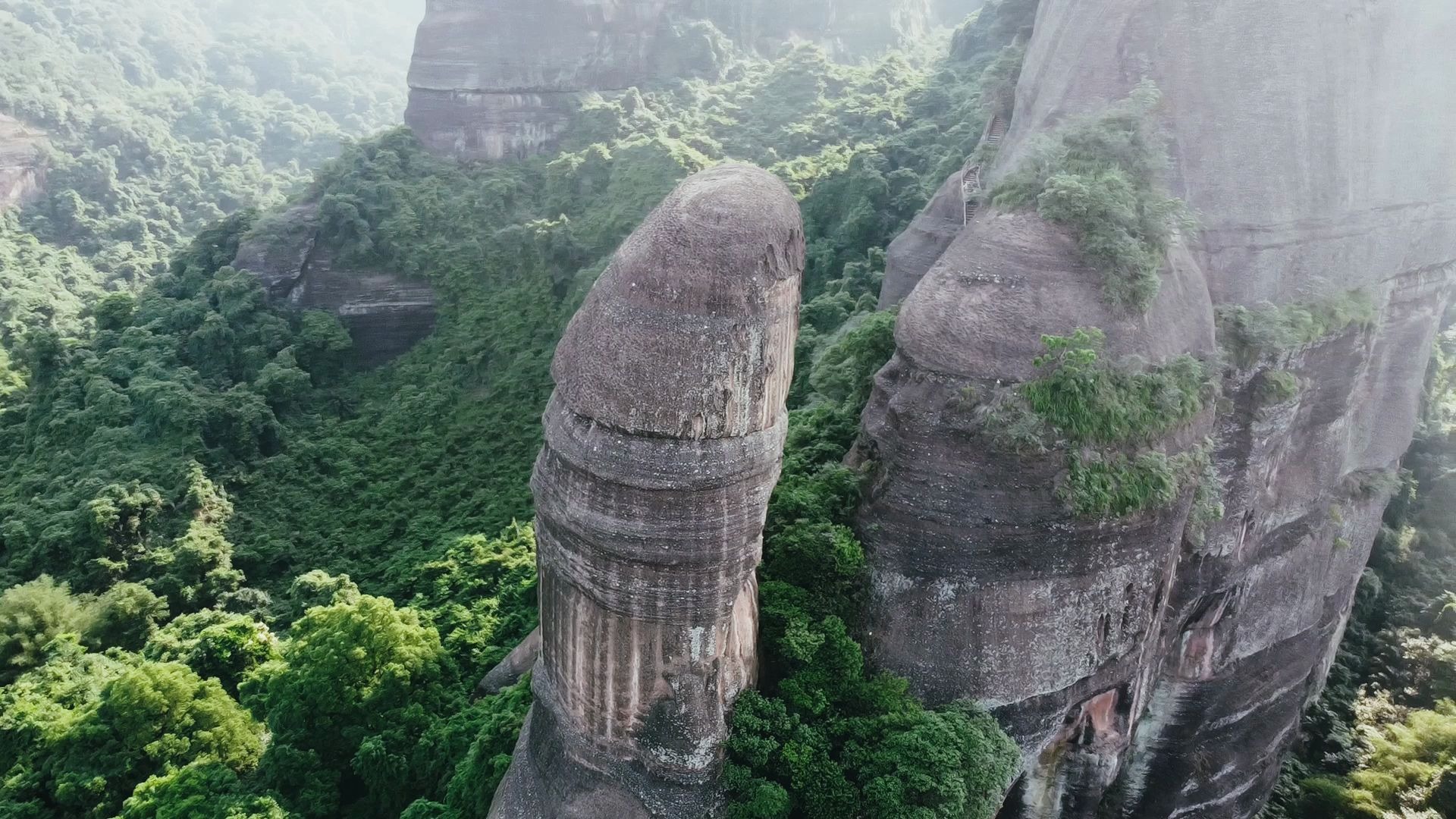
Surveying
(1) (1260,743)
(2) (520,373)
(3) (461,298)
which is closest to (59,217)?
(3) (461,298)

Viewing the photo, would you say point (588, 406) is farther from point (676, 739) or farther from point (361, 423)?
point (361, 423)

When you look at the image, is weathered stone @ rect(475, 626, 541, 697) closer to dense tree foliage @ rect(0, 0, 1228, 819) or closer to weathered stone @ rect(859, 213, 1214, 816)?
dense tree foliage @ rect(0, 0, 1228, 819)

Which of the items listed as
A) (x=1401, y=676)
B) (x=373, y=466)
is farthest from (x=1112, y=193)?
(x=373, y=466)

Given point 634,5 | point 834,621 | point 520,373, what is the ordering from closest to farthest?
point 834,621 < point 520,373 < point 634,5

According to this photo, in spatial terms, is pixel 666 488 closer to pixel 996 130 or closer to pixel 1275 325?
pixel 1275 325

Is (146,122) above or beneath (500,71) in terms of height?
beneath

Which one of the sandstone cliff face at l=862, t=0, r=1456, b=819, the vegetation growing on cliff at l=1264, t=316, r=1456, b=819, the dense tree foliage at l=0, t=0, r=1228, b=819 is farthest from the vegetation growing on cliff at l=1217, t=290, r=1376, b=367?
the vegetation growing on cliff at l=1264, t=316, r=1456, b=819
